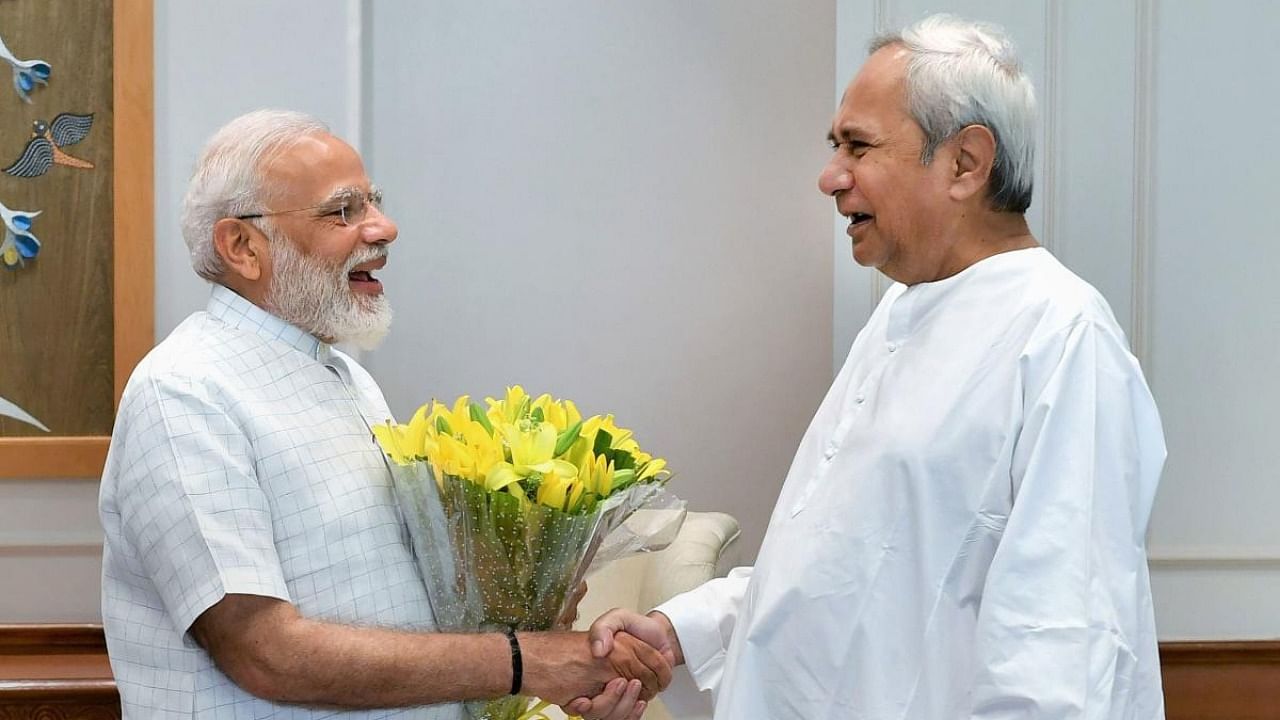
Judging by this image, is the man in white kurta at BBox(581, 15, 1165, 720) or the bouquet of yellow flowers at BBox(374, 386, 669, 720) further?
the bouquet of yellow flowers at BBox(374, 386, 669, 720)

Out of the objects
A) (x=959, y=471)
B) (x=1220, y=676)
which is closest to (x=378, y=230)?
(x=959, y=471)

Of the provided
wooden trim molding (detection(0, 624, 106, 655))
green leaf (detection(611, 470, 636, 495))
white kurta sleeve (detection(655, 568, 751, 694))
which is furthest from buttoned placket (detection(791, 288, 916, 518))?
wooden trim molding (detection(0, 624, 106, 655))

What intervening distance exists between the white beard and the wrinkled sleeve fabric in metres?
0.22

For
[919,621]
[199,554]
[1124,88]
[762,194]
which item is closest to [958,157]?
[919,621]

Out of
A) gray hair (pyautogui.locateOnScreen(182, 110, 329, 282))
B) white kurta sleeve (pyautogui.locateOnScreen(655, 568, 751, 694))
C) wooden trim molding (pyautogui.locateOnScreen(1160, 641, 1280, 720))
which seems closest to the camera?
gray hair (pyautogui.locateOnScreen(182, 110, 329, 282))

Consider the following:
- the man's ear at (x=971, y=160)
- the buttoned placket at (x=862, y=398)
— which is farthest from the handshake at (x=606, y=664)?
the man's ear at (x=971, y=160)

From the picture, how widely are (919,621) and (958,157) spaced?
1.90ft

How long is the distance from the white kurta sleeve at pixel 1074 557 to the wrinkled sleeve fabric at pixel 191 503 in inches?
35.1

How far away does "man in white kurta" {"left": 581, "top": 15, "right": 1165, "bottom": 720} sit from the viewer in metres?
1.41

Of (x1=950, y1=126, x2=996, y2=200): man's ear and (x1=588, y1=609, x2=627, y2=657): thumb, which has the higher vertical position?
(x1=950, y1=126, x2=996, y2=200): man's ear

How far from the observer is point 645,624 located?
199cm

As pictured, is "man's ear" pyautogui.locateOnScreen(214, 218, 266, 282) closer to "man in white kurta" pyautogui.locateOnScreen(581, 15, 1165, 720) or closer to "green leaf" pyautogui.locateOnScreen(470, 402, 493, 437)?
"green leaf" pyautogui.locateOnScreen(470, 402, 493, 437)

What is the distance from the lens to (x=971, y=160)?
1627mm

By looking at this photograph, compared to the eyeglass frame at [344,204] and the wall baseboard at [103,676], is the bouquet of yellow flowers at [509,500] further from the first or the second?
the wall baseboard at [103,676]
